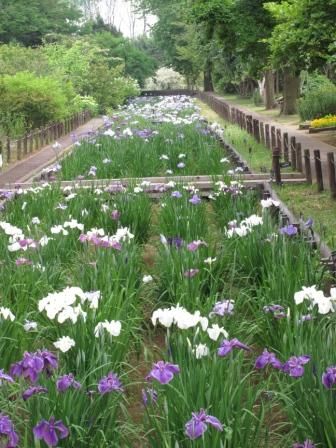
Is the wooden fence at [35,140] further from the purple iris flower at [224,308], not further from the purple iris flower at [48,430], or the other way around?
the purple iris flower at [48,430]

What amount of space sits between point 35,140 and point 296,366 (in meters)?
17.5

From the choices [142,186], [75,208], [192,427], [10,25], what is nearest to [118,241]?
[75,208]

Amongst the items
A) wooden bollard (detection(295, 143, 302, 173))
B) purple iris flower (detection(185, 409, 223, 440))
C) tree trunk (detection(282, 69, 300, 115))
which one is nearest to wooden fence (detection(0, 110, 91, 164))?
wooden bollard (detection(295, 143, 302, 173))

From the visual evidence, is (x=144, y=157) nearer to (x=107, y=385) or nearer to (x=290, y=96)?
(x=107, y=385)

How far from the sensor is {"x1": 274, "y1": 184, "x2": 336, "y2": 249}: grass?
7.32 metres

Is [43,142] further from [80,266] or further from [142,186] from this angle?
[80,266]

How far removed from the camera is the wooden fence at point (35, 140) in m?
16.8

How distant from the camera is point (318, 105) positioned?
23.6 meters

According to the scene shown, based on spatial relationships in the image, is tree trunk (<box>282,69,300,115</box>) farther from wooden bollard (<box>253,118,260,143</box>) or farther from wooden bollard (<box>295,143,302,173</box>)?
wooden bollard (<box>295,143,302,173</box>)

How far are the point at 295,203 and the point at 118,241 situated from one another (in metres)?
4.46

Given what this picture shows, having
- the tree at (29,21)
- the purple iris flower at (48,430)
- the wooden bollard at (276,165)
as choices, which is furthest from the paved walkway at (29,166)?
the tree at (29,21)

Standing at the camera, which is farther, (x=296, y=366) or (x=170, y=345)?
(x=170, y=345)

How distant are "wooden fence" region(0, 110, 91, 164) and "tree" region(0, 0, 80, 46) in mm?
25072

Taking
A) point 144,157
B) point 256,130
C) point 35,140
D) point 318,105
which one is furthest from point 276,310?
point 318,105
